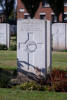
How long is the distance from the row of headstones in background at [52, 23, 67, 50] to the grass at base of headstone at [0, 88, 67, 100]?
48.8 feet

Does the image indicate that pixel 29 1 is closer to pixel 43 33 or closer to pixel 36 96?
pixel 43 33

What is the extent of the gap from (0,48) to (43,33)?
13.4 metres

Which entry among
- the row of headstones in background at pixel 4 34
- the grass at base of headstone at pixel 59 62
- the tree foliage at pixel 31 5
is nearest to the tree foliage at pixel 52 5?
the tree foliage at pixel 31 5

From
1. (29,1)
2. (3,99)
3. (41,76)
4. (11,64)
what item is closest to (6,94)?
(3,99)

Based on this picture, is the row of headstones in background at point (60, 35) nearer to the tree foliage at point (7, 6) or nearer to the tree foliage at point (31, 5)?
the tree foliage at point (31, 5)

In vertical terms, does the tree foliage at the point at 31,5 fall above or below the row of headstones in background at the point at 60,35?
above

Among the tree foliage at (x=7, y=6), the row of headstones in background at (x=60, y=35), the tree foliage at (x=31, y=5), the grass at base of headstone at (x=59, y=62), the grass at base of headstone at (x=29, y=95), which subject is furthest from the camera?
the tree foliage at (x=7, y=6)

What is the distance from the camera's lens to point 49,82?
10508 mm

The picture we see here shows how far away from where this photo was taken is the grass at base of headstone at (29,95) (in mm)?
8727

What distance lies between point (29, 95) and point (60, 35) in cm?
1541

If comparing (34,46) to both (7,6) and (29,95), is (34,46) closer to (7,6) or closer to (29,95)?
(29,95)

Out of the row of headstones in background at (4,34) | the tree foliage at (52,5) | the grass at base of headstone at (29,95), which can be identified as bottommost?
the grass at base of headstone at (29,95)

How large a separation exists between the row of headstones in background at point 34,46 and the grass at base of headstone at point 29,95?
2.09 metres

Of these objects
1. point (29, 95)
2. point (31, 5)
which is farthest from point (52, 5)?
point (29, 95)
